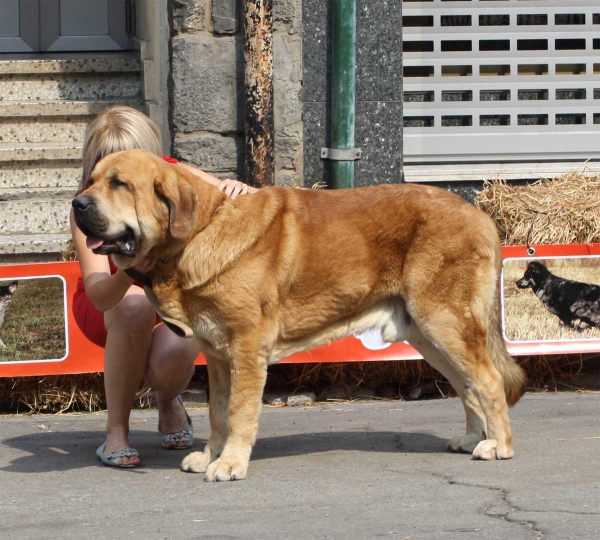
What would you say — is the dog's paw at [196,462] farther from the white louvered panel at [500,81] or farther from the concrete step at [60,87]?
the concrete step at [60,87]

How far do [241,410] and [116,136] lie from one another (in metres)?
1.43

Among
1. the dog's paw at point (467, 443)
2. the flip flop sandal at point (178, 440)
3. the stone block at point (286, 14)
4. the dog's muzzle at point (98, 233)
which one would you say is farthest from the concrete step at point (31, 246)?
the dog's paw at point (467, 443)

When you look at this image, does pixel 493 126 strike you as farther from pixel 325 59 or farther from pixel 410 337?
pixel 410 337

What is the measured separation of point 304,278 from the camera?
4.78 meters

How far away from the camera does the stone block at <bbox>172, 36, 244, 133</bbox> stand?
7.14 metres

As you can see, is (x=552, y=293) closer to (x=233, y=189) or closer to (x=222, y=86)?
(x=233, y=189)

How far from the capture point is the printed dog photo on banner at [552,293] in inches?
254

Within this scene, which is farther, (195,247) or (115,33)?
(115,33)

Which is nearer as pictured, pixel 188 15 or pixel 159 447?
pixel 159 447

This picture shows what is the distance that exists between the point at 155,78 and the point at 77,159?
88 cm

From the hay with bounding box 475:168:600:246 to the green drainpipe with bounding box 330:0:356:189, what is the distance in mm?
996

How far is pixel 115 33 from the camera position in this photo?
30.7ft

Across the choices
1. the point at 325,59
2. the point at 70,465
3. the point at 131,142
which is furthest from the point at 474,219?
the point at 325,59

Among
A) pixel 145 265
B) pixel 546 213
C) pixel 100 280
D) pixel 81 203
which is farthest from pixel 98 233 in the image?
pixel 546 213
